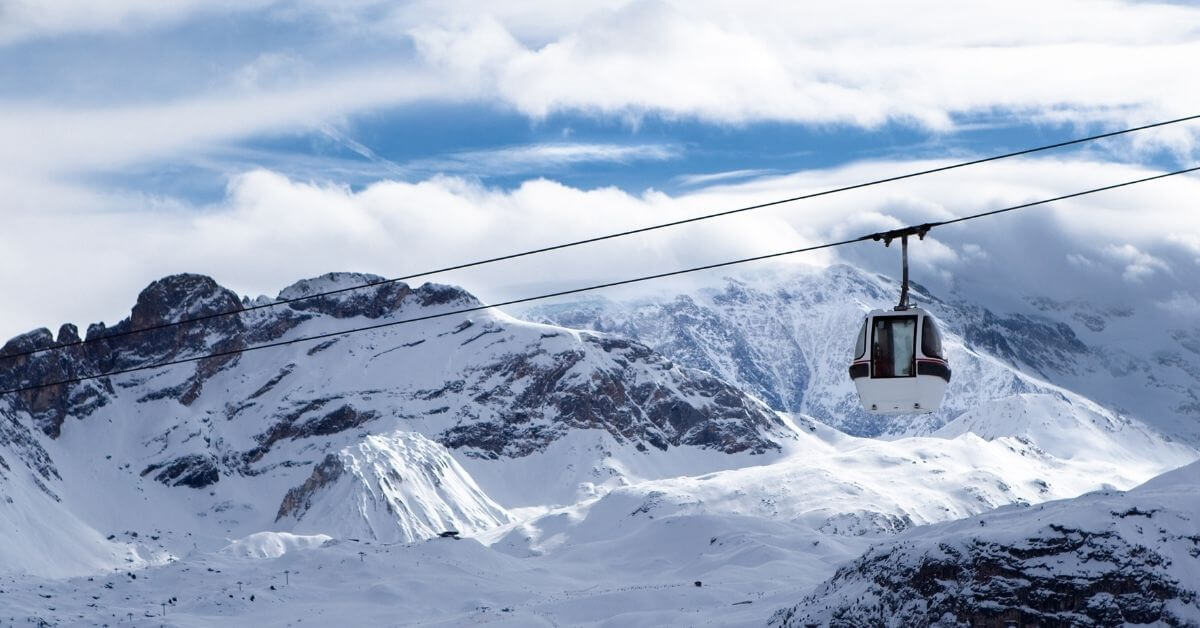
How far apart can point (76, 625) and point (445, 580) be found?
200 feet

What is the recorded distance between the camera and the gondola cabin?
43938 millimetres

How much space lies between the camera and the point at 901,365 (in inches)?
1736

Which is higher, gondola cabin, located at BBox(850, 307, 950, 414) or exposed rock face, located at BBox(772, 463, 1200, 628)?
gondola cabin, located at BBox(850, 307, 950, 414)

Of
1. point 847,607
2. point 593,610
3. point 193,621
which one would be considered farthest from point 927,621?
point 193,621

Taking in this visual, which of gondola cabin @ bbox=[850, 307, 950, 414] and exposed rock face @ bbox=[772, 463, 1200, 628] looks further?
exposed rock face @ bbox=[772, 463, 1200, 628]

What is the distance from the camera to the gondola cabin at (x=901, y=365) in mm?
43938

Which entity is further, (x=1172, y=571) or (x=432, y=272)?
(x=1172, y=571)

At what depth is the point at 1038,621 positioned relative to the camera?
415ft

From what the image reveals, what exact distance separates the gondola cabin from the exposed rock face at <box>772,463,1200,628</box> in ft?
282

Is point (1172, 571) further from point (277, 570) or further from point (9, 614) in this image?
point (277, 570)

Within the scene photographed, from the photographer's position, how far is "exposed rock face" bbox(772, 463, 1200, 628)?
124312 millimetres

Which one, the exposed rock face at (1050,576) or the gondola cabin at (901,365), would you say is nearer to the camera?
the gondola cabin at (901,365)

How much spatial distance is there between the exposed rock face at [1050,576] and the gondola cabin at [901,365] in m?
85.9

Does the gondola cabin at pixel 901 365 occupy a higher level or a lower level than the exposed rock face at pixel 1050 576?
higher
